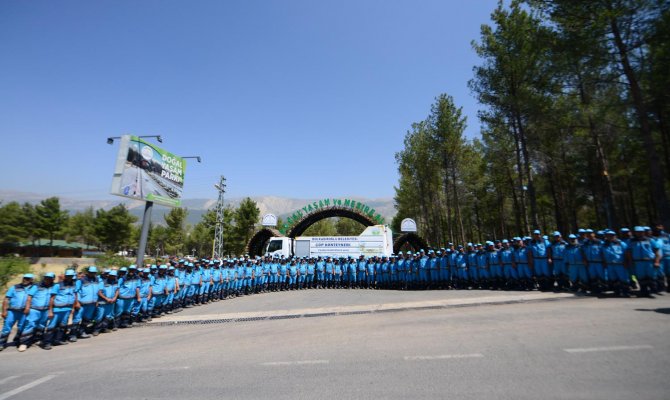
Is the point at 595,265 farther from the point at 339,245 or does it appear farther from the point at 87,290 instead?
the point at 339,245

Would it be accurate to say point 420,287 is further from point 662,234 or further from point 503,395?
point 503,395

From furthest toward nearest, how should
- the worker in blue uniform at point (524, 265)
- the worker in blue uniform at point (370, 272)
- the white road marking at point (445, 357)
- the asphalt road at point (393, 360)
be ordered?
the worker in blue uniform at point (370, 272) → the worker in blue uniform at point (524, 265) → the white road marking at point (445, 357) → the asphalt road at point (393, 360)

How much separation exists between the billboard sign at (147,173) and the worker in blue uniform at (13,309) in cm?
943

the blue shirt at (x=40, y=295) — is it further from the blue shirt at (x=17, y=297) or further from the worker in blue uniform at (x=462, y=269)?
the worker in blue uniform at (x=462, y=269)

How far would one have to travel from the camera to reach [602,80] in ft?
45.8

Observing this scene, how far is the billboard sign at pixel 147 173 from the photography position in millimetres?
16569

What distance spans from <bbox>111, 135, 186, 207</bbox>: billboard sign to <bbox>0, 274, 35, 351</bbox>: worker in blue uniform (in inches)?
371

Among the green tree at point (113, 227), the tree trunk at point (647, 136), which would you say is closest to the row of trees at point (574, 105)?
the tree trunk at point (647, 136)

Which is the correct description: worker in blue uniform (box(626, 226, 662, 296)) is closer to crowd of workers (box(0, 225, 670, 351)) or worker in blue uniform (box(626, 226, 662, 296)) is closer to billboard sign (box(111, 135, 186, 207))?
crowd of workers (box(0, 225, 670, 351))

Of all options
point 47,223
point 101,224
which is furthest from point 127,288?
point 47,223

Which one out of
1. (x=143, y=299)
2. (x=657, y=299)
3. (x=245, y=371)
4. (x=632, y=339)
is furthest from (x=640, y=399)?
(x=143, y=299)

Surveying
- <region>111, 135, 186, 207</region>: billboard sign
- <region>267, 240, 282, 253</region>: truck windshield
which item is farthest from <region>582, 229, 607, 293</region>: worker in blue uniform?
<region>111, 135, 186, 207</region>: billboard sign

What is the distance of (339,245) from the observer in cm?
2317

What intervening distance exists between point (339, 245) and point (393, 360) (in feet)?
59.1
